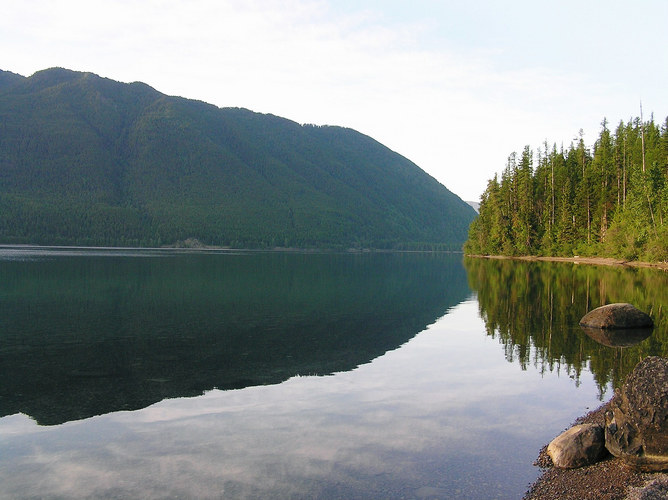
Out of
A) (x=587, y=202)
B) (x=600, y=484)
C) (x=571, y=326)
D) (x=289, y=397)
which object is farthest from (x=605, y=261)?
(x=600, y=484)

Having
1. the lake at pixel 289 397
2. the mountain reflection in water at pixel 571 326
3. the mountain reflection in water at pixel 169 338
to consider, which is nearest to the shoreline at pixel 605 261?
the mountain reflection in water at pixel 571 326

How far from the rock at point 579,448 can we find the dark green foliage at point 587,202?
69363 millimetres

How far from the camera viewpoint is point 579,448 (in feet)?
36.9

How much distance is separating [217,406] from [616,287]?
4150cm

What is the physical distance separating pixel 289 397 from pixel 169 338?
10.7 metres

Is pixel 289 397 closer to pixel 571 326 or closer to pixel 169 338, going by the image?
pixel 169 338

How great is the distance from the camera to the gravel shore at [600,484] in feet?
30.3

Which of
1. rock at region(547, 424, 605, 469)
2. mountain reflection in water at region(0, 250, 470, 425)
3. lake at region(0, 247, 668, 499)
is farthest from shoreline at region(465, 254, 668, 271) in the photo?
rock at region(547, 424, 605, 469)

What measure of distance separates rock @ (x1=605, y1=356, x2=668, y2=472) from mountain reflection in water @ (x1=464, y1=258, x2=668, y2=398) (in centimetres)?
568

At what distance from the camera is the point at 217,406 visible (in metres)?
15.5

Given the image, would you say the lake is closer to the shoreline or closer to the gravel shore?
the gravel shore

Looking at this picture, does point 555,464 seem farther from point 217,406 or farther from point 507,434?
point 217,406

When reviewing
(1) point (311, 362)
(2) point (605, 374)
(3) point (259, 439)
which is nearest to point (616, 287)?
(2) point (605, 374)

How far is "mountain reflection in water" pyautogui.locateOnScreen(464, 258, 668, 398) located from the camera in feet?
67.9
